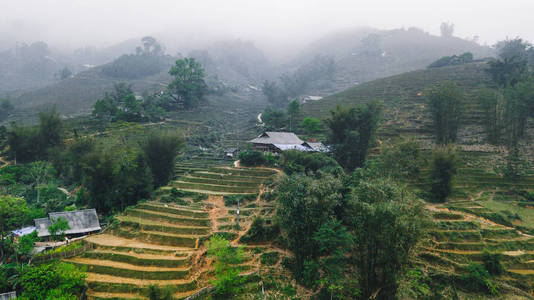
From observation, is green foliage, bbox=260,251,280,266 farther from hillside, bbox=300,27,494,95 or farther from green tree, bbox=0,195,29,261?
hillside, bbox=300,27,494,95

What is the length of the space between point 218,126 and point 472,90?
135ft

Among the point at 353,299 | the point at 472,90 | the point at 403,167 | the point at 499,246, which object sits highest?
the point at 472,90

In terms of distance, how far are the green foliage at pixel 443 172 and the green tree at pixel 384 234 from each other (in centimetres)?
906

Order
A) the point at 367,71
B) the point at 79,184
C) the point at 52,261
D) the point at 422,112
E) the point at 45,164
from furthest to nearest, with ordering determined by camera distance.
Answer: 1. the point at 367,71
2. the point at 422,112
3. the point at 45,164
4. the point at 79,184
5. the point at 52,261

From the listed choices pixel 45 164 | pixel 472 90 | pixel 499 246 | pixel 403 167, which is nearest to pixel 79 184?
pixel 45 164

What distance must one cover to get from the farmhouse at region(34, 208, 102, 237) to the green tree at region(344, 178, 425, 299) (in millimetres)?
17447

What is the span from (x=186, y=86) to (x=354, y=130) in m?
37.2

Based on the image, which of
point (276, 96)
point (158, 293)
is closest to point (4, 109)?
point (276, 96)

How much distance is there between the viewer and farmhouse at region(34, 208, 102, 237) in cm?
1823

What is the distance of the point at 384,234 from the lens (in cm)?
1216

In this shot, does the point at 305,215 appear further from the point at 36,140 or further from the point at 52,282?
the point at 36,140

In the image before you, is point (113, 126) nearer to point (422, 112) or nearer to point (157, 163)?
point (157, 163)

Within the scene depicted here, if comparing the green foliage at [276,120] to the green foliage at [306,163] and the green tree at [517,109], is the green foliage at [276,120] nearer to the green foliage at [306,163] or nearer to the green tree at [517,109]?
the green foliage at [306,163]

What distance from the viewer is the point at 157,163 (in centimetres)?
2450
